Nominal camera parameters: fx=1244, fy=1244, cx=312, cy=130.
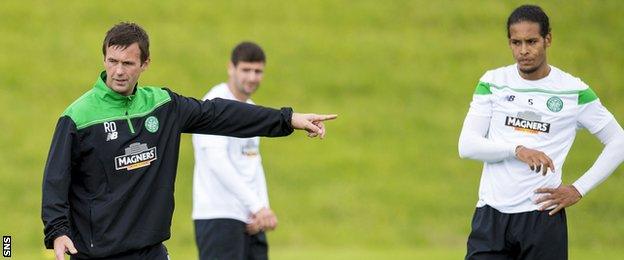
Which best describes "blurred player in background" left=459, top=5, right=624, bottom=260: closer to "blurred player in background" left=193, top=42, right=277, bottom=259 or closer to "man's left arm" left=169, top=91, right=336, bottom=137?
"man's left arm" left=169, top=91, right=336, bottom=137

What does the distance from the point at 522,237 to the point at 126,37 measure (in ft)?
9.40

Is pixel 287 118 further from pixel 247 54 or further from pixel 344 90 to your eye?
pixel 344 90

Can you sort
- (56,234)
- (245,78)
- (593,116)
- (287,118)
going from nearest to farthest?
(56,234)
(287,118)
(593,116)
(245,78)

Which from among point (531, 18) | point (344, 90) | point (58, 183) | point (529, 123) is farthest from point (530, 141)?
point (344, 90)

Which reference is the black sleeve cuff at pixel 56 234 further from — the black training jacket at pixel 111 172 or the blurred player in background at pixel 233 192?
the blurred player in background at pixel 233 192

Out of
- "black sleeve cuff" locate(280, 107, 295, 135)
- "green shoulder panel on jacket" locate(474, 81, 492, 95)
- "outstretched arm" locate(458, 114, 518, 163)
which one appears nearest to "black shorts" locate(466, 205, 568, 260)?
"outstretched arm" locate(458, 114, 518, 163)

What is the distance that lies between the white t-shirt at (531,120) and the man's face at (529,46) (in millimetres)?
133

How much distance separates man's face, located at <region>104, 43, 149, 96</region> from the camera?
24.2 feet

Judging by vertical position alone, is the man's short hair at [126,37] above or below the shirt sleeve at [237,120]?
above

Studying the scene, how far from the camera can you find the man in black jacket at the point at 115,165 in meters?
7.18

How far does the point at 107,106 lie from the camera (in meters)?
7.40

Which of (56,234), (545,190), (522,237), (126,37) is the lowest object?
(522,237)

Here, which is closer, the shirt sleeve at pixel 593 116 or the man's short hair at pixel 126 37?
the man's short hair at pixel 126 37

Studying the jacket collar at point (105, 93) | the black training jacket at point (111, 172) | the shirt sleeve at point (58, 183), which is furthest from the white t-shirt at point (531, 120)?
the shirt sleeve at point (58, 183)
